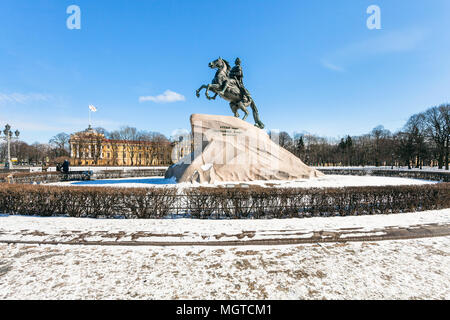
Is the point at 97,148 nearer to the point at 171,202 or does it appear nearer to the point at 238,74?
the point at 238,74

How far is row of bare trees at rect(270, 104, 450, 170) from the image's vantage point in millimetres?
42250

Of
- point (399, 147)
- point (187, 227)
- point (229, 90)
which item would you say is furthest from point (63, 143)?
point (399, 147)

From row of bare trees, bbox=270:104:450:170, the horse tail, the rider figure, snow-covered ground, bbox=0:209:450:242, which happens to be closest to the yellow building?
row of bare trees, bbox=270:104:450:170

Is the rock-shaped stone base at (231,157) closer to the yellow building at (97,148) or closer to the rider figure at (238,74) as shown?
the rider figure at (238,74)

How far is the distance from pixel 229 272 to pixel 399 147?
2369 inches

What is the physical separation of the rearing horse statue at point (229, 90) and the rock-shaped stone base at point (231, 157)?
2059mm

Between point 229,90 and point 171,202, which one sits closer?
point 171,202

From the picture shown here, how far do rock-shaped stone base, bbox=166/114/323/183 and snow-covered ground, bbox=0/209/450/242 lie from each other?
7.23 m

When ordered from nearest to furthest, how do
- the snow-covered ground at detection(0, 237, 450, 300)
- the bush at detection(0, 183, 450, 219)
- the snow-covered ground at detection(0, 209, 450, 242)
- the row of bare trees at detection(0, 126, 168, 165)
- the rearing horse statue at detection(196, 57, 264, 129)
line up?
the snow-covered ground at detection(0, 237, 450, 300), the snow-covered ground at detection(0, 209, 450, 242), the bush at detection(0, 183, 450, 219), the rearing horse statue at detection(196, 57, 264, 129), the row of bare trees at detection(0, 126, 168, 165)

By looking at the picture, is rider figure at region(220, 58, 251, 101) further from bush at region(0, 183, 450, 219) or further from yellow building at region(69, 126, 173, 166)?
yellow building at region(69, 126, 173, 166)

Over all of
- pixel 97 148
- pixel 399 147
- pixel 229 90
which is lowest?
pixel 399 147

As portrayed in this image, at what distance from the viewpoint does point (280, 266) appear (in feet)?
13.0

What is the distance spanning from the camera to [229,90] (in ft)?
57.5
